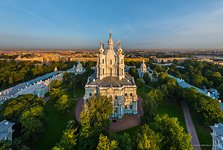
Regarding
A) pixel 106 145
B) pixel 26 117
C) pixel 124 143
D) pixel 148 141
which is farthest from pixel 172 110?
pixel 26 117

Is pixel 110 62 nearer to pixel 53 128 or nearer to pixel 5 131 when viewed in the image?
pixel 53 128

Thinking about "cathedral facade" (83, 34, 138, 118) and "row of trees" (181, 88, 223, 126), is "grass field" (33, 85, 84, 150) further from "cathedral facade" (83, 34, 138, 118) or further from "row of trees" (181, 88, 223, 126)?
"row of trees" (181, 88, 223, 126)

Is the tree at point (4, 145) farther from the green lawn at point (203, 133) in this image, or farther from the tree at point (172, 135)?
the green lawn at point (203, 133)

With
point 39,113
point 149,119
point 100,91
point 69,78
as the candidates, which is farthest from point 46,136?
point 69,78

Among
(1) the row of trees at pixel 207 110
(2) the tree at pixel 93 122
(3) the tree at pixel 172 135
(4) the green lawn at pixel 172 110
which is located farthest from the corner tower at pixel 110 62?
(3) the tree at pixel 172 135

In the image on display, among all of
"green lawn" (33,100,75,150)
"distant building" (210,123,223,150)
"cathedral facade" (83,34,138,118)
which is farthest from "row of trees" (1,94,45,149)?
"distant building" (210,123,223,150)
